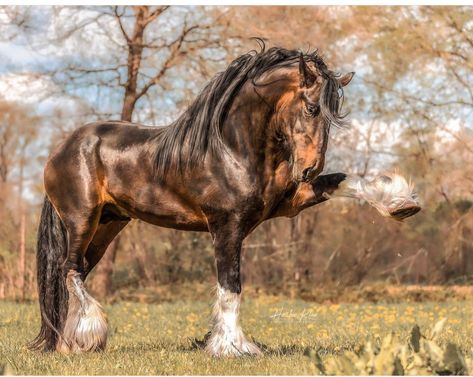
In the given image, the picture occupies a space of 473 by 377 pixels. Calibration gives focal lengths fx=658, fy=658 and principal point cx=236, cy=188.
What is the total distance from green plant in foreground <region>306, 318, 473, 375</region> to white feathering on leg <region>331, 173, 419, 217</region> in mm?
1249

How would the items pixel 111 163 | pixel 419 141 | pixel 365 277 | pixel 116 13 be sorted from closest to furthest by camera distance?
pixel 111 163, pixel 116 13, pixel 419 141, pixel 365 277

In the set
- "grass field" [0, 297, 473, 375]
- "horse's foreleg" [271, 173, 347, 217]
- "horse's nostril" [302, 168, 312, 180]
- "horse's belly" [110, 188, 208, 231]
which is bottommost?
"grass field" [0, 297, 473, 375]

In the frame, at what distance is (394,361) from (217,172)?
202 centimetres

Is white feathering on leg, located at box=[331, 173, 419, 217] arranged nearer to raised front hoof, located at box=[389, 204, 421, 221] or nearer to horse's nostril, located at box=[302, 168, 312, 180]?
raised front hoof, located at box=[389, 204, 421, 221]

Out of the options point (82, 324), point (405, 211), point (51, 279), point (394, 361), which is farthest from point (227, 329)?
point (51, 279)

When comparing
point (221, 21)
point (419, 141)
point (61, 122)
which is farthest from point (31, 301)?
point (419, 141)

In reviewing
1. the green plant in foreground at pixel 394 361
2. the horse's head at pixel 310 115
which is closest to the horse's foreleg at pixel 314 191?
the horse's head at pixel 310 115

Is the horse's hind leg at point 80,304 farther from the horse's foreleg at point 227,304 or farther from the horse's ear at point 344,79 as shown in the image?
the horse's ear at point 344,79

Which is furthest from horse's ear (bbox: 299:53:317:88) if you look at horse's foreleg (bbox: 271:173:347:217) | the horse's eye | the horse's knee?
the horse's knee

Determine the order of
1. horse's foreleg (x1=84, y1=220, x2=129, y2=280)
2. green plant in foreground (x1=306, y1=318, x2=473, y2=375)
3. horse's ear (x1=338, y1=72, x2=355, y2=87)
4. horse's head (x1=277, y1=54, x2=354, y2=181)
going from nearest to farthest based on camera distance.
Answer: green plant in foreground (x1=306, y1=318, x2=473, y2=375) → horse's head (x1=277, y1=54, x2=354, y2=181) → horse's ear (x1=338, y1=72, x2=355, y2=87) → horse's foreleg (x1=84, y1=220, x2=129, y2=280)

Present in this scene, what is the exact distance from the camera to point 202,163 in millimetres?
5191

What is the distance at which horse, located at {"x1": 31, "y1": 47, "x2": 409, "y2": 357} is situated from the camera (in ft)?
16.3

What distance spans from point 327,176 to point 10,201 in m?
18.5

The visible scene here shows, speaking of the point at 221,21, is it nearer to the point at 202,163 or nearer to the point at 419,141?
the point at 419,141
